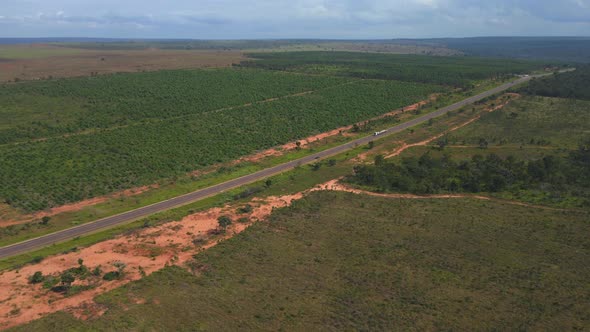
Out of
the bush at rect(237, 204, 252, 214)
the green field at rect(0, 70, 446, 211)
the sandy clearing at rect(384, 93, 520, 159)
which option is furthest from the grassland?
the bush at rect(237, 204, 252, 214)

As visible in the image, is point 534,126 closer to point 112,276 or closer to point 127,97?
point 112,276

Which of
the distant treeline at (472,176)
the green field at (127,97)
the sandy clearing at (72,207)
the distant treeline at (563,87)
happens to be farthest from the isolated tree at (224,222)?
the distant treeline at (563,87)

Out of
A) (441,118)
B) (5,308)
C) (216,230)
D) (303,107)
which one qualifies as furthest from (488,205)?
(303,107)

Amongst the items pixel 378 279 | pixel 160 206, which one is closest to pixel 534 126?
pixel 378 279

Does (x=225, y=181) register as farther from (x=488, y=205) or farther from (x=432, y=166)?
(x=488, y=205)

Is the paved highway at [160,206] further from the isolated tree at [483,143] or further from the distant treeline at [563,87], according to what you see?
the distant treeline at [563,87]

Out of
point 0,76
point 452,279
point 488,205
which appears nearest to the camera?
point 452,279
